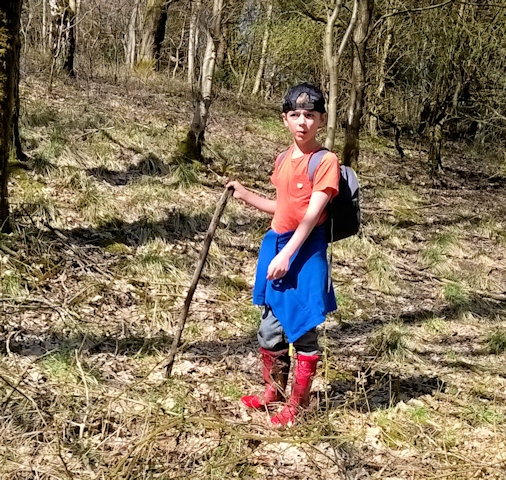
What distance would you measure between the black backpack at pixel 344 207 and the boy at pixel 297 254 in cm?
5

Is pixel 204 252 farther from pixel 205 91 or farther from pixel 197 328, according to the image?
pixel 205 91

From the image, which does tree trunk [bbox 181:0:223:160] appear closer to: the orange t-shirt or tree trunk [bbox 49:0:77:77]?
tree trunk [bbox 49:0:77:77]

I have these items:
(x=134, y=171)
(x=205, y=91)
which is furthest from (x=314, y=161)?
(x=205, y=91)

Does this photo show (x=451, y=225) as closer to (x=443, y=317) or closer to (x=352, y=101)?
(x=352, y=101)

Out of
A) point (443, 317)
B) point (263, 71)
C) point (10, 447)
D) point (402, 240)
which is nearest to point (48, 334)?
point (10, 447)

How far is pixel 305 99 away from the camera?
2.72 metres

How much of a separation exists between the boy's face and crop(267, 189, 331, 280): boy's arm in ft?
0.93

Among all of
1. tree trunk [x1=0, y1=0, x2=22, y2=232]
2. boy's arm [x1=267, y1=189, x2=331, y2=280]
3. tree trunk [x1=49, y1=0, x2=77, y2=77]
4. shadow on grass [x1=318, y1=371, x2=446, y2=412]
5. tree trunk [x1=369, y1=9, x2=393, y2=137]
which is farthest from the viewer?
tree trunk [x1=369, y1=9, x2=393, y2=137]

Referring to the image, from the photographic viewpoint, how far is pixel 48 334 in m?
3.82

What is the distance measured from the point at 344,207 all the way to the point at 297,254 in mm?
326

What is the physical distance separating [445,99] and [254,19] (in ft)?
14.1

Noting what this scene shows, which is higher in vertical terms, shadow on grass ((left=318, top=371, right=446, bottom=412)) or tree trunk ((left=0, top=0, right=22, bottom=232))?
tree trunk ((left=0, top=0, right=22, bottom=232))

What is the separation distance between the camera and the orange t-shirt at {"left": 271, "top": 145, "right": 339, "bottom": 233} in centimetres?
270

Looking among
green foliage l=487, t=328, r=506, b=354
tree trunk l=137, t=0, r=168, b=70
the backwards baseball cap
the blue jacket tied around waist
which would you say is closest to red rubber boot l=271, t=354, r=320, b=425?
the blue jacket tied around waist
